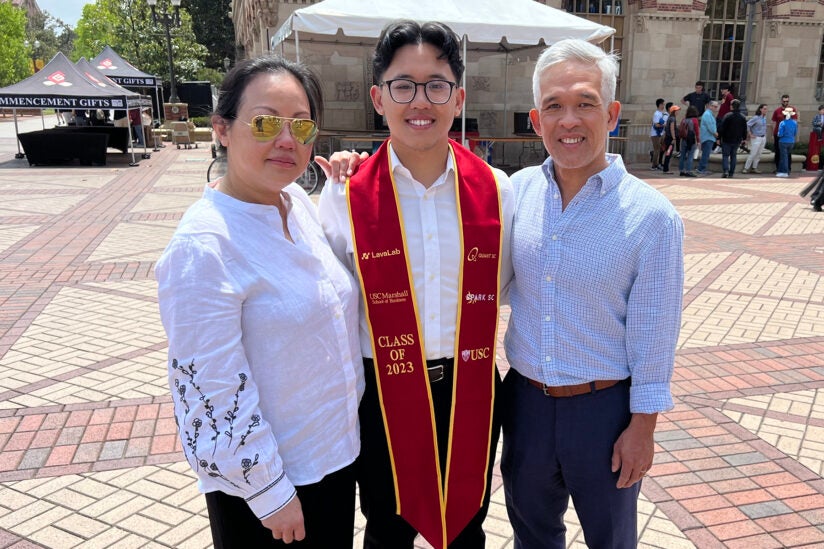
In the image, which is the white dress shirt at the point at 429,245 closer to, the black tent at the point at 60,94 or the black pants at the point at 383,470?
the black pants at the point at 383,470

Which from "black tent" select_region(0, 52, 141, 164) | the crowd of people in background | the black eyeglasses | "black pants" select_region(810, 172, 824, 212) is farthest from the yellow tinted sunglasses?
"black tent" select_region(0, 52, 141, 164)

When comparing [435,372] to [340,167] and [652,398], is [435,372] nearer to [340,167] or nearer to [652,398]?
[652,398]

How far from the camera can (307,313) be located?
1.54 m

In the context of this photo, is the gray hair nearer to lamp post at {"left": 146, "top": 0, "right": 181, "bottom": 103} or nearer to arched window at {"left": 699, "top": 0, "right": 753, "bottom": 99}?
arched window at {"left": 699, "top": 0, "right": 753, "bottom": 99}

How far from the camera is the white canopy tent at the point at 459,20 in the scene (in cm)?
946

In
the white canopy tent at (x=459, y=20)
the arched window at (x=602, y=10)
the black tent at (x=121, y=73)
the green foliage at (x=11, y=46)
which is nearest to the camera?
the white canopy tent at (x=459, y=20)

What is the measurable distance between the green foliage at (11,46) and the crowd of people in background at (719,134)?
52284 millimetres

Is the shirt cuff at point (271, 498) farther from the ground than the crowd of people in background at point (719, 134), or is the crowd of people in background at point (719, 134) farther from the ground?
the crowd of people in background at point (719, 134)

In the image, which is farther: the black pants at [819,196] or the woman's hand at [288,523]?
the black pants at [819,196]

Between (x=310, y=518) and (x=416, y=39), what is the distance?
1401 mm

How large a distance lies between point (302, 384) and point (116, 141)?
66.8 ft

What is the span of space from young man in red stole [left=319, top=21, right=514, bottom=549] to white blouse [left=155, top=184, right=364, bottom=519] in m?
0.24

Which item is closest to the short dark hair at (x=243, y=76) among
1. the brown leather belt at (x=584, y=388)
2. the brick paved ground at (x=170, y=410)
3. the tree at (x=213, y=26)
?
the brown leather belt at (x=584, y=388)

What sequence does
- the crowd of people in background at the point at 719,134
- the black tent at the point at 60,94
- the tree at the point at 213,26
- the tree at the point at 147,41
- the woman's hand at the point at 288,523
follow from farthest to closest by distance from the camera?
the tree at the point at 213,26, the tree at the point at 147,41, the black tent at the point at 60,94, the crowd of people in background at the point at 719,134, the woman's hand at the point at 288,523
